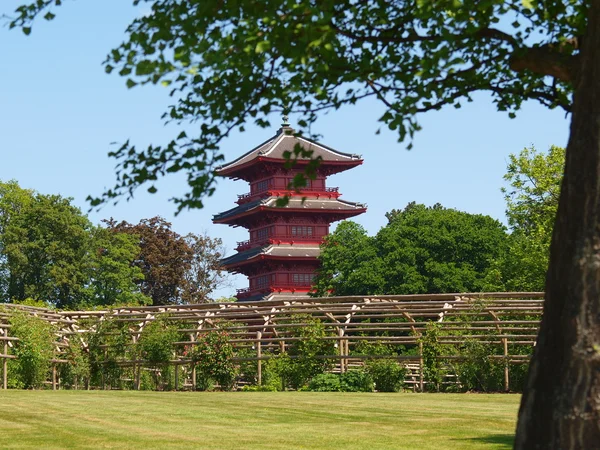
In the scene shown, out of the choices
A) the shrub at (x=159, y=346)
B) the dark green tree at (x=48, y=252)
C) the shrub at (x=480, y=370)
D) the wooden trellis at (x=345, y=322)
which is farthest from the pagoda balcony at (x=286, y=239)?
the shrub at (x=480, y=370)

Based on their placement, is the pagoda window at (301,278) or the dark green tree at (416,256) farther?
the pagoda window at (301,278)

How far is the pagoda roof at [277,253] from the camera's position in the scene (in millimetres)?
59000

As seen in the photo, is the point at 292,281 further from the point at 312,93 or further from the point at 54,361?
the point at 312,93

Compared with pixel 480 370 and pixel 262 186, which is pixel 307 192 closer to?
pixel 262 186

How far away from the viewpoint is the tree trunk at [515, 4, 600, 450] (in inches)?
338

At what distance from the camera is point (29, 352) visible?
31.8 m

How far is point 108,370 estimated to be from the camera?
33.4 m

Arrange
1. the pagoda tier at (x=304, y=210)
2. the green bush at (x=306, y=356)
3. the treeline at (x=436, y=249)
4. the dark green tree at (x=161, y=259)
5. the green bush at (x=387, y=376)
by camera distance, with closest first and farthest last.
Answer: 1. the green bush at (x=387, y=376)
2. the green bush at (x=306, y=356)
3. the treeline at (x=436, y=249)
4. the pagoda tier at (x=304, y=210)
5. the dark green tree at (x=161, y=259)

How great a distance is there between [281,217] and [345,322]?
30.2 meters

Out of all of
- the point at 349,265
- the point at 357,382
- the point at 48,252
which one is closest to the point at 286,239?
the point at 349,265

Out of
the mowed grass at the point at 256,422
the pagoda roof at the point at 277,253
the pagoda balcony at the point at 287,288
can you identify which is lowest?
the mowed grass at the point at 256,422

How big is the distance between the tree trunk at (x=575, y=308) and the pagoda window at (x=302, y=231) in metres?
52.1

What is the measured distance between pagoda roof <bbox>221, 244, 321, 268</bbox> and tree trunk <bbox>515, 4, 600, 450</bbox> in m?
49.6

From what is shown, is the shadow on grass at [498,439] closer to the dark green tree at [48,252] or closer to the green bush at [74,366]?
the green bush at [74,366]
